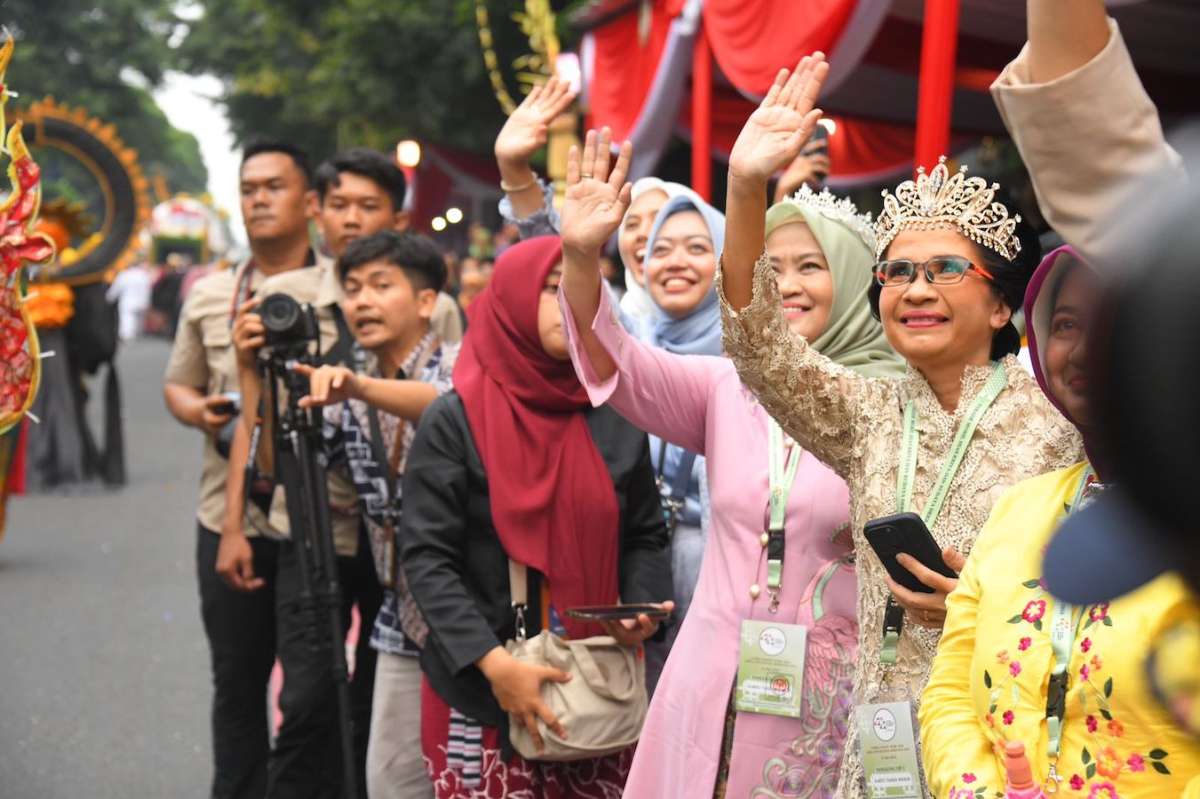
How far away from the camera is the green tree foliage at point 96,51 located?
112ft

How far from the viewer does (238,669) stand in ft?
13.6

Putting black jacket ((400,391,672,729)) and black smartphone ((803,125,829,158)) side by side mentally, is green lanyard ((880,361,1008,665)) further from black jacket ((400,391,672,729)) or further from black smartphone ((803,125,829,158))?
black smartphone ((803,125,829,158))

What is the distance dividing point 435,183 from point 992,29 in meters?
11.3

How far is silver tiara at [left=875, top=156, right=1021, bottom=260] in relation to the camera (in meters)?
2.36

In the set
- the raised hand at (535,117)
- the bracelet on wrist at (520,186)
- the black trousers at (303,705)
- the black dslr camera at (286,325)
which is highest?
the raised hand at (535,117)

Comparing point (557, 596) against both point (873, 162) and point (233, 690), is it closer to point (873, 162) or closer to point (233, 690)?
point (233, 690)

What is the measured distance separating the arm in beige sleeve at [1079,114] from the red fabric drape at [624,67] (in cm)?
616

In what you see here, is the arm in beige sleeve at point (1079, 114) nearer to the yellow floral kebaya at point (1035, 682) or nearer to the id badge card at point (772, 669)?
the yellow floral kebaya at point (1035, 682)

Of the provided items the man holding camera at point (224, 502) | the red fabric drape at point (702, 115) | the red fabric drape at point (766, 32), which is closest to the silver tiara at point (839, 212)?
the man holding camera at point (224, 502)

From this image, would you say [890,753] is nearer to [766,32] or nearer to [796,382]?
[796,382]

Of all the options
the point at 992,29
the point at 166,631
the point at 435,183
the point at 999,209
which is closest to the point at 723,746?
the point at 999,209

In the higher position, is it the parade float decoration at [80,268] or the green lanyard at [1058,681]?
the parade float decoration at [80,268]

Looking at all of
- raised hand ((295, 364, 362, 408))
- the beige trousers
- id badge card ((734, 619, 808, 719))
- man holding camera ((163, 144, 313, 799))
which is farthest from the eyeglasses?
man holding camera ((163, 144, 313, 799))

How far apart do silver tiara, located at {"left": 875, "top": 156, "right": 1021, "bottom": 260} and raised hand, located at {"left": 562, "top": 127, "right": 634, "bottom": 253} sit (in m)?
0.46
